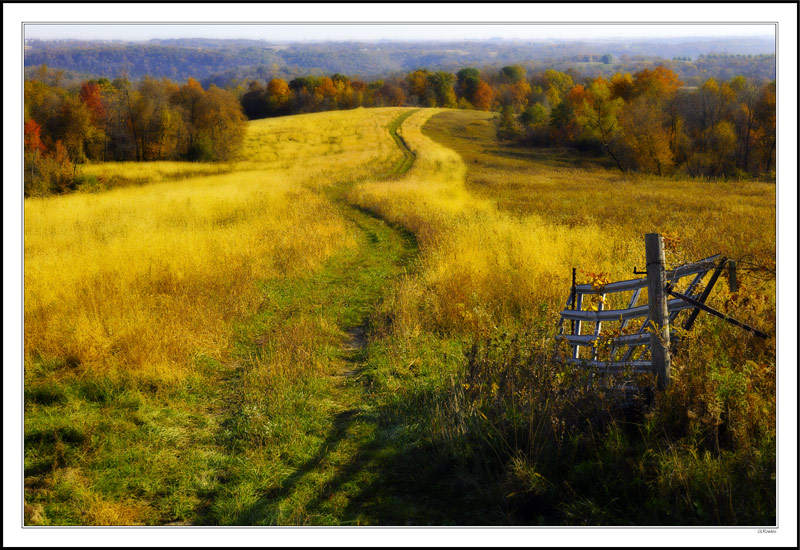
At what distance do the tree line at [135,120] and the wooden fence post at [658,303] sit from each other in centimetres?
4209

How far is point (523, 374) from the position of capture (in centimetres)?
514

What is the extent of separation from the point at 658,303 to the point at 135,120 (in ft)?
157

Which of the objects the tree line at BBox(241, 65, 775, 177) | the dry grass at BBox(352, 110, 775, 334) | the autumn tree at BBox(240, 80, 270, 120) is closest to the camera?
the dry grass at BBox(352, 110, 775, 334)

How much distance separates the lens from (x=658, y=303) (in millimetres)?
4375

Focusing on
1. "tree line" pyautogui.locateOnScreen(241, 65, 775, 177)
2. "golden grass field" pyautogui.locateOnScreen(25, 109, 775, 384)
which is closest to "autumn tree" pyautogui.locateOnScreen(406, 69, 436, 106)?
"tree line" pyautogui.locateOnScreen(241, 65, 775, 177)

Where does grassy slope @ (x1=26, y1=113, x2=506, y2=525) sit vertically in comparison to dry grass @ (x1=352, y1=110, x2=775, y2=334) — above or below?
below

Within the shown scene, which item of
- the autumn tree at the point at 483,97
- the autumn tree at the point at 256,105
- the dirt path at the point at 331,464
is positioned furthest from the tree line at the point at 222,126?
the autumn tree at the point at 483,97

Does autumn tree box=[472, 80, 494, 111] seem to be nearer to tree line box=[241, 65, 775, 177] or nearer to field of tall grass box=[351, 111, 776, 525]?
tree line box=[241, 65, 775, 177]

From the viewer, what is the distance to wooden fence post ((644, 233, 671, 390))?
14.2ft

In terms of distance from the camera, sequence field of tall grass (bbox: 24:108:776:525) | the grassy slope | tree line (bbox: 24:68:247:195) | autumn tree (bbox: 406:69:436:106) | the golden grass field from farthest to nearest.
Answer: autumn tree (bbox: 406:69:436:106)
tree line (bbox: 24:68:247:195)
the golden grass field
the grassy slope
field of tall grass (bbox: 24:108:776:525)

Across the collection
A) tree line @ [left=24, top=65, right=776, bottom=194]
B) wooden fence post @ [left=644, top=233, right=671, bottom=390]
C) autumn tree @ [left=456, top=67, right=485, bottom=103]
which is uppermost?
autumn tree @ [left=456, top=67, right=485, bottom=103]

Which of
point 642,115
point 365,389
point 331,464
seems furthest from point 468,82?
point 331,464

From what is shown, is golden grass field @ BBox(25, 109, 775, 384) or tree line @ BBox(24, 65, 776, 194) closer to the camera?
golden grass field @ BBox(25, 109, 775, 384)

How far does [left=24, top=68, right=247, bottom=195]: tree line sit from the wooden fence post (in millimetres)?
42090
